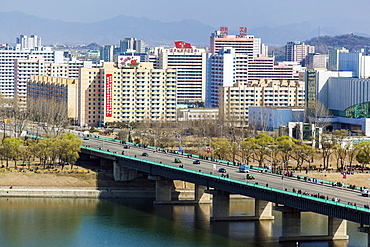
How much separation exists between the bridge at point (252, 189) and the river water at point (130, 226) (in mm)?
2059

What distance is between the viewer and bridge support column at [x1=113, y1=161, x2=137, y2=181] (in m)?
125

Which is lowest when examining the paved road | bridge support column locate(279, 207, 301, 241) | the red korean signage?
bridge support column locate(279, 207, 301, 241)

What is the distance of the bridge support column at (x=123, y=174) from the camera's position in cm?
12500

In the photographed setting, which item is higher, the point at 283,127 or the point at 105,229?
the point at 283,127

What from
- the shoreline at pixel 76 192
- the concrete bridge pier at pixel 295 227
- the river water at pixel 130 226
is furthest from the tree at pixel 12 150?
the concrete bridge pier at pixel 295 227

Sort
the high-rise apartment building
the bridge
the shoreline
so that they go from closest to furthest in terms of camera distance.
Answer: the bridge → the shoreline → the high-rise apartment building

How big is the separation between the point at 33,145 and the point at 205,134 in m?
46.9

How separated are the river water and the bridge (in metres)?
2.06

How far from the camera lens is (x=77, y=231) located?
318 feet

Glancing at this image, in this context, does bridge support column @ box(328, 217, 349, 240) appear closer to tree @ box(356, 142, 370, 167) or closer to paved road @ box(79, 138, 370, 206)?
paved road @ box(79, 138, 370, 206)

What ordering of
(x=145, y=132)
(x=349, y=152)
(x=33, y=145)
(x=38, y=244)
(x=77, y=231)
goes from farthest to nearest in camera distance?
1. (x=145, y=132)
2. (x=349, y=152)
3. (x=33, y=145)
4. (x=77, y=231)
5. (x=38, y=244)

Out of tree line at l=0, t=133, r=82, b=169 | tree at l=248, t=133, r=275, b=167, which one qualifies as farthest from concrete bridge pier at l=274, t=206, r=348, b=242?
tree line at l=0, t=133, r=82, b=169

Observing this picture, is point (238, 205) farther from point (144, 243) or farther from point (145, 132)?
point (145, 132)

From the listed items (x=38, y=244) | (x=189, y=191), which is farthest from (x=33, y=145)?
(x=38, y=244)
